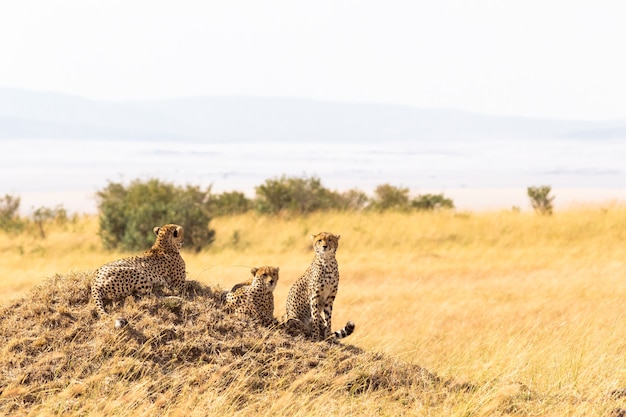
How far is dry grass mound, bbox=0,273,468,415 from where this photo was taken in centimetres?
593

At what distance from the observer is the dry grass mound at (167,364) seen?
5.93 m

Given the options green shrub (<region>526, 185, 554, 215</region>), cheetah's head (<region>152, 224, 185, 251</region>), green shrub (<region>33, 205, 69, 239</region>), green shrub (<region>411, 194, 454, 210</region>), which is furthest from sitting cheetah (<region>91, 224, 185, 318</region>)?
green shrub (<region>411, 194, 454, 210</region>)

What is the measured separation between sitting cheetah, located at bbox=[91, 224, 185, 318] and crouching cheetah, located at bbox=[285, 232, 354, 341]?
85cm

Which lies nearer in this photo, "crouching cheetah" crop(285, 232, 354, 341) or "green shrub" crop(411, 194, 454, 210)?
"crouching cheetah" crop(285, 232, 354, 341)

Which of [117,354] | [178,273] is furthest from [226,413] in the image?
[178,273]

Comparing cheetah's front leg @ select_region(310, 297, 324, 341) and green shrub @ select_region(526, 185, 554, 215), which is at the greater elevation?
Result: cheetah's front leg @ select_region(310, 297, 324, 341)

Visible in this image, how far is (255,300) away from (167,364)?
2.71 feet

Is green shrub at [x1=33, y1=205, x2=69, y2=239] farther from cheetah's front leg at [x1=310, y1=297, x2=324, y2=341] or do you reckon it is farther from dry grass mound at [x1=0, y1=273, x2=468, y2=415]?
cheetah's front leg at [x1=310, y1=297, x2=324, y2=341]

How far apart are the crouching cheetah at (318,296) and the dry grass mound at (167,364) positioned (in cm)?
17

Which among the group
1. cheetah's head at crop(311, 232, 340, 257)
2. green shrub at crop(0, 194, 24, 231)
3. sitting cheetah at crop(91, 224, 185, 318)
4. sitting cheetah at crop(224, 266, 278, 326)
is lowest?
green shrub at crop(0, 194, 24, 231)

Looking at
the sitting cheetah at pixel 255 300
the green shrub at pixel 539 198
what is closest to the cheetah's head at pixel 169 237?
the sitting cheetah at pixel 255 300

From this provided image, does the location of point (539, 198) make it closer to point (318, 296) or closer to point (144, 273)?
point (318, 296)

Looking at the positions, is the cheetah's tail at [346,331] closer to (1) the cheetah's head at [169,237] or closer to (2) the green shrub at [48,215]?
(1) the cheetah's head at [169,237]

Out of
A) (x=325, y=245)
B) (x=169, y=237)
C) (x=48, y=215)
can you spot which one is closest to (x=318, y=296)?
(x=325, y=245)
